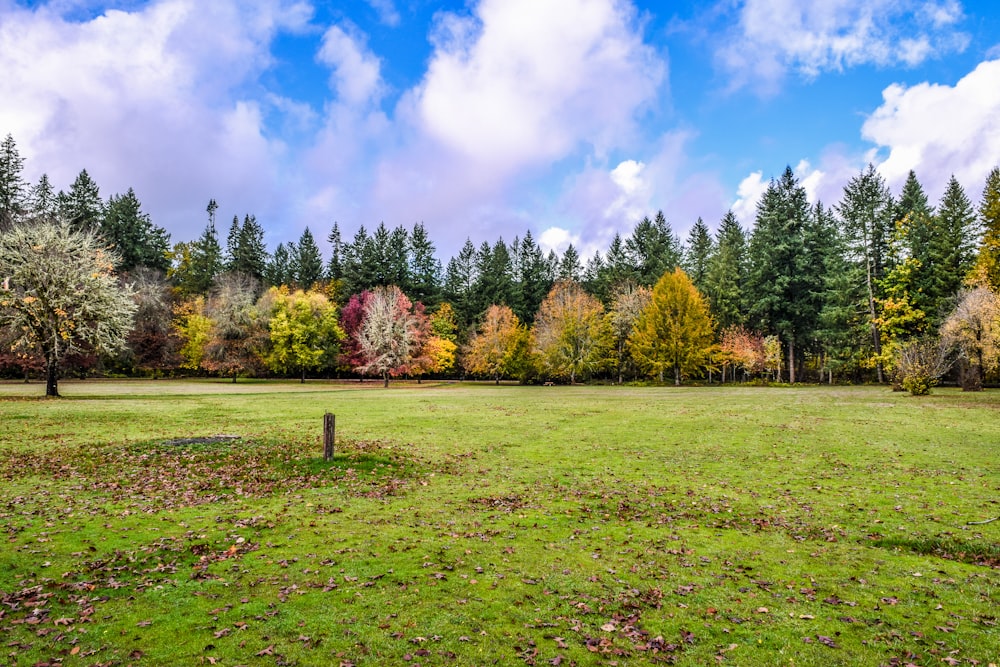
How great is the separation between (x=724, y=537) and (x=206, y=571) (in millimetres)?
8186

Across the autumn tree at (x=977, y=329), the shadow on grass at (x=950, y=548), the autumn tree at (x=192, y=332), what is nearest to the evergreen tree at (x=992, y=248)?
the autumn tree at (x=977, y=329)

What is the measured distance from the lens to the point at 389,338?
6038 centimetres

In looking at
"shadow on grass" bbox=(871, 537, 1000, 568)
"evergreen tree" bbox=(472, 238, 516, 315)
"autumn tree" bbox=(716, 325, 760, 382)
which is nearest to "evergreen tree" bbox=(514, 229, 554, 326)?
"evergreen tree" bbox=(472, 238, 516, 315)

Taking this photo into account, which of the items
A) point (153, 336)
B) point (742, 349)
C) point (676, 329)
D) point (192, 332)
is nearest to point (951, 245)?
point (742, 349)

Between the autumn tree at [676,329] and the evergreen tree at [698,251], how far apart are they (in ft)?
90.3

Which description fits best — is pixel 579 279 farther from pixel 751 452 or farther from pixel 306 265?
pixel 751 452

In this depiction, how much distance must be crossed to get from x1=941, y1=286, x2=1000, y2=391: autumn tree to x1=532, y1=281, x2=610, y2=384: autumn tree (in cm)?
3433

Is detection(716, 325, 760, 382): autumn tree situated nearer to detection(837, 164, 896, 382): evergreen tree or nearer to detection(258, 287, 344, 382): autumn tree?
detection(837, 164, 896, 382): evergreen tree

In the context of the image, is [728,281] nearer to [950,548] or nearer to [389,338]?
[389,338]

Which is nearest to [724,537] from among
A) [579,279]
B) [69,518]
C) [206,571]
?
[206,571]

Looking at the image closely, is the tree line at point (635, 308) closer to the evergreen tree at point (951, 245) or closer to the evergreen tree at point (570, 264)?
the evergreen tree at point (951, 245)

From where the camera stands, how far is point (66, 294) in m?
32.5

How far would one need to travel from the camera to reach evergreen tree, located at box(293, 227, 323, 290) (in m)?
93.8

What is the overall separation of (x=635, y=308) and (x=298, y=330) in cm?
4236
